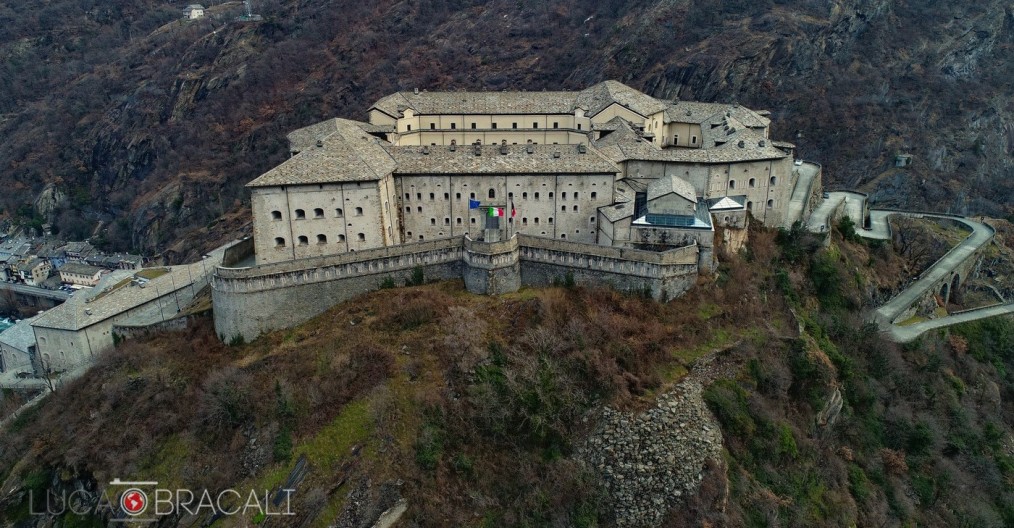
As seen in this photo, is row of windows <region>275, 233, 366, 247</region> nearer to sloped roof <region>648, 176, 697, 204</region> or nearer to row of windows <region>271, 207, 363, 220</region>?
row of windows <region>271, 207, 363, 220</region>

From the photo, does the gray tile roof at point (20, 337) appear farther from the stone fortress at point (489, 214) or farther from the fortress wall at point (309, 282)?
the fortress wall at point (309, 282)

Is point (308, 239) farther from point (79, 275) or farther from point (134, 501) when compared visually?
point (79, 275)

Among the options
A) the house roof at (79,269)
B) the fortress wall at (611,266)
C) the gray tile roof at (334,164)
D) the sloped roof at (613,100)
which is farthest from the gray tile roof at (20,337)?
the sloped roof at (613,100)

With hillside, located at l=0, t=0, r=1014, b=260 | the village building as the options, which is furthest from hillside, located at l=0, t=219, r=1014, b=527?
the village building

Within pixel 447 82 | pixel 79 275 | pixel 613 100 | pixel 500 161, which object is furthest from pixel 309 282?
pixel 447 82

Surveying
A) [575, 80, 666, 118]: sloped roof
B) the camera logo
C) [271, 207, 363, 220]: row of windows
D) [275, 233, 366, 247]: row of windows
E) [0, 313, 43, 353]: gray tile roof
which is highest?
[575, 80, 666, 118]: sloped roof

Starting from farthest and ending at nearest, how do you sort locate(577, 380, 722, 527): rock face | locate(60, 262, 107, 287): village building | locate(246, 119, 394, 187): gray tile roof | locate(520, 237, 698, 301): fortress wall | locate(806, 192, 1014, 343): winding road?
1. locate(60, 262, 107, 287): village building
2. locate(806, 192, 1014, 343): winding road
3. locate(246, 119, 394, 187): gray tile roof
4. locate(520, 237, 698, 301): fortress wall
5. locate(577, 380, 722, 527): rock face

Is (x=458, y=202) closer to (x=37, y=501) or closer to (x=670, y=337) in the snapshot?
(x=670, y=337)

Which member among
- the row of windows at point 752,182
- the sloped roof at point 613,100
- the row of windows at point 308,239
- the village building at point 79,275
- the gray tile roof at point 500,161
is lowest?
the village building at point 79,275
